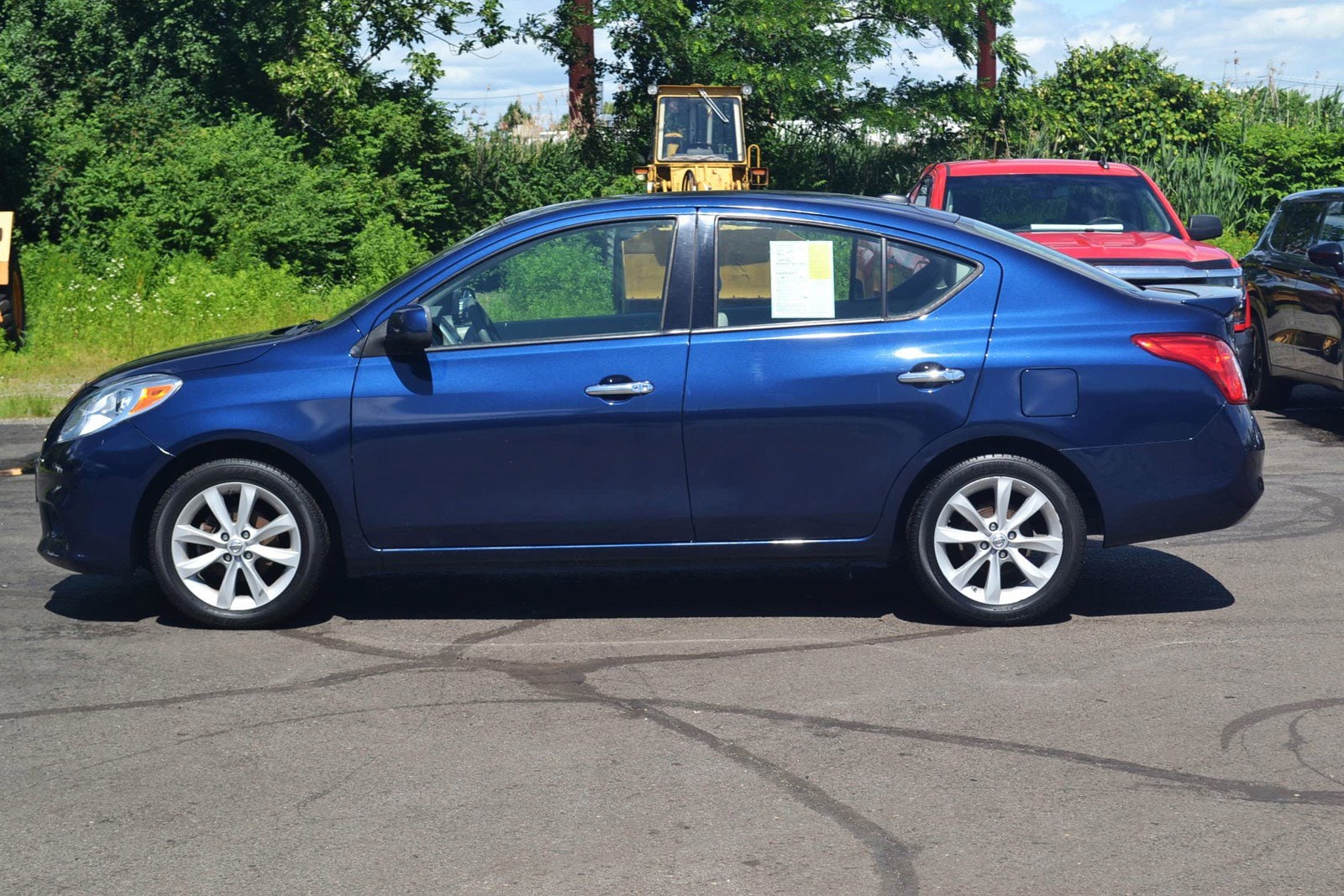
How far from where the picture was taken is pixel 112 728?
18.0 feet

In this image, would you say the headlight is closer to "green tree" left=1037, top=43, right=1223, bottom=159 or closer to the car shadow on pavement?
the car shadow on pavement

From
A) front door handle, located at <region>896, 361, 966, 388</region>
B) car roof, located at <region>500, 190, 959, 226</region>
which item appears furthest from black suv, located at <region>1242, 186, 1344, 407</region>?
front door handle, located at <region>896, 361, 966, 388</region>

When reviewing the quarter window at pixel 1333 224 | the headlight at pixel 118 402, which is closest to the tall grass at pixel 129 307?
the headlight at pixel 118 402

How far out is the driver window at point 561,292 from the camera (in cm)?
673

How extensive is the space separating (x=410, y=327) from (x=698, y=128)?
1885cm

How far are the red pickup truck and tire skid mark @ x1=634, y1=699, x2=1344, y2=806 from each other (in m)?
7.08

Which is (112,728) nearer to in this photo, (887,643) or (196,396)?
(196,396)

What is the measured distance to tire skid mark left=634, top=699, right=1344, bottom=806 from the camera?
473cm

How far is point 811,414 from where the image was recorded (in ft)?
21.6

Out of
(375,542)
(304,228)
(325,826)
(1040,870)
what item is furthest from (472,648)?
(304,228)

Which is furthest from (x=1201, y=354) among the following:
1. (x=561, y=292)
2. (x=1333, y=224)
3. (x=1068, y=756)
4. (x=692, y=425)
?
(x=1333, y=224)

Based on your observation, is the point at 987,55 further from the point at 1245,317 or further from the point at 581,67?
the point at 1245,317

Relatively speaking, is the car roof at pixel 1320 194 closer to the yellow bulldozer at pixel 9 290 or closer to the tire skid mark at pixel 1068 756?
the tire skid mark at pixel 1068 756

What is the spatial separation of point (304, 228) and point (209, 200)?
120cm
